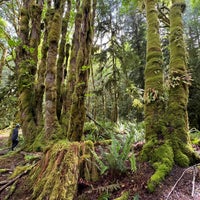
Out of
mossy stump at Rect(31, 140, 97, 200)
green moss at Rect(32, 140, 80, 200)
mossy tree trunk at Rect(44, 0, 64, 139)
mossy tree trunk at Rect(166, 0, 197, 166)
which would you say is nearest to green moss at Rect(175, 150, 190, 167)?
Answer: mossy tree trunk at Rect(166, 0, 197, 166)

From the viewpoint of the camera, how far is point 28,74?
8.37 m

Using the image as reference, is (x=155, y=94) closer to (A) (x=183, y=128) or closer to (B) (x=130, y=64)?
(A) (x=183, y=128)

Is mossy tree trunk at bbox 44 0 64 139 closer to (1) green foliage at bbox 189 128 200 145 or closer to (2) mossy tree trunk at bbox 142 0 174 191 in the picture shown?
(2) mossy tree trunk at bbox 142 0 174 191

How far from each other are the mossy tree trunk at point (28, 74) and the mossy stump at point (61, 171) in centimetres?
448

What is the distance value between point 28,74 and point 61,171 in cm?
600

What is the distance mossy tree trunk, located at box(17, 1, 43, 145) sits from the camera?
26.8 ft

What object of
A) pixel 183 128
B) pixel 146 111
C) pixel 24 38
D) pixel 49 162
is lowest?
pixel 49 162

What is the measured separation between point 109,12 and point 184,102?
12841 mm

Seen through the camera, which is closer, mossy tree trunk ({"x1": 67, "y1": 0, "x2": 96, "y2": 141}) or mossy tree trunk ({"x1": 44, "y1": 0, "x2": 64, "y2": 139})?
mossy tree trunk ({"x1": 67, "y1": 0, "x2": 96, "y2": 141})

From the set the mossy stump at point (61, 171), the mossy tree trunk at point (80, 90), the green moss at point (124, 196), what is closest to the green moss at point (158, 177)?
the green moss at point (124, 196)

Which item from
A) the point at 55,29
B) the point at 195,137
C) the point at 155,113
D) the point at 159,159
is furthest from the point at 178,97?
the point at 55,29

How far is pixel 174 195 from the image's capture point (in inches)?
111

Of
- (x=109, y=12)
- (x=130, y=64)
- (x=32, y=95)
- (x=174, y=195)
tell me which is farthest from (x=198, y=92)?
(x=174, y=195)

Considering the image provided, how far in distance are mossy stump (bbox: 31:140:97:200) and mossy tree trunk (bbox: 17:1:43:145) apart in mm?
4478
